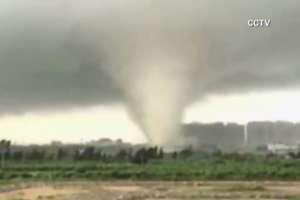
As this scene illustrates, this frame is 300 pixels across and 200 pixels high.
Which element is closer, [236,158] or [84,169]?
[84,169]

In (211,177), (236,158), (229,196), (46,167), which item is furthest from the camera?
(236,158)

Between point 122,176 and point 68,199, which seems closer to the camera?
point 68,199

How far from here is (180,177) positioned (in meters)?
59.1

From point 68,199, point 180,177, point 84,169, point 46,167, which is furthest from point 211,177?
point 68,199

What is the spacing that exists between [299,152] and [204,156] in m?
14.9

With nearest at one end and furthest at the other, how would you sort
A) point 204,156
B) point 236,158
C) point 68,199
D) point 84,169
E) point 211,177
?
point 68,199 → point 211,177 → point 84,169 → point 236,158 → point 204,156

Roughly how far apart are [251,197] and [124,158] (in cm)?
5675

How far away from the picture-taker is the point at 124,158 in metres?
90.9

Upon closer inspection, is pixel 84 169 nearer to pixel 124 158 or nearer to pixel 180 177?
pixel 180 177

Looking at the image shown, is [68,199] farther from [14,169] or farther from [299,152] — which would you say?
[299,152]

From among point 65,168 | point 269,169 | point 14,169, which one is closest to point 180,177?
point 269,169

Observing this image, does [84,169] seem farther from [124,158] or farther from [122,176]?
[124,158]

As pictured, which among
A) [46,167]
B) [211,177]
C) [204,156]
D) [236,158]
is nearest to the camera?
[211,177]

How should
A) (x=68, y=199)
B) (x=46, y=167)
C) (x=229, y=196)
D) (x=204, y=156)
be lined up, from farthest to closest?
(x=204, y=156)
(x=46, y=167)
(x=229, y=196)
(x=68, y=199)
